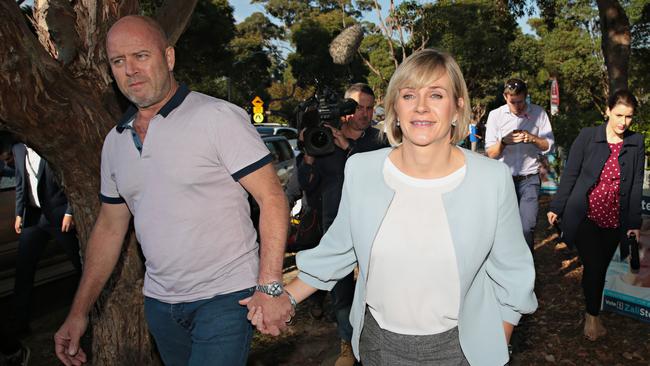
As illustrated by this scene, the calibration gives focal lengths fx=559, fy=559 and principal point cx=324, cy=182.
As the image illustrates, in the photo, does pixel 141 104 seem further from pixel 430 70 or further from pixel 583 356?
pixel 583 356

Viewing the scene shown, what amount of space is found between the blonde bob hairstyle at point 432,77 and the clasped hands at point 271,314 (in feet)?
2.92

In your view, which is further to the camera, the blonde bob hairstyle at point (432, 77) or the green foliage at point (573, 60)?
the green foliage at point (573, 60)

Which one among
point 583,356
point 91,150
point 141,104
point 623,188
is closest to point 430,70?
point 141,104

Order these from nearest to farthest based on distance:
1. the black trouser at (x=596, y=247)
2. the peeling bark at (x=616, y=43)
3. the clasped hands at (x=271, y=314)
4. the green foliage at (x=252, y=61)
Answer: the clasped hands at (x=271, y=314)
the black trouser at (x=596, y=247)
the peeling bark at (x=616, y=43)
the green foliage at (x=252, y=61)

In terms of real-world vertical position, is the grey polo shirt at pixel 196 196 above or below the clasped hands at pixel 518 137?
above

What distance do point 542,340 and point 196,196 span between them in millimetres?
3727

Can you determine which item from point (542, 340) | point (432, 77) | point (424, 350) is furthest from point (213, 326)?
point (542, 340)

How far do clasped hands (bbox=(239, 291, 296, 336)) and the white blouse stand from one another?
0.39 meters

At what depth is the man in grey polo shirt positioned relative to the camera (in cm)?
233

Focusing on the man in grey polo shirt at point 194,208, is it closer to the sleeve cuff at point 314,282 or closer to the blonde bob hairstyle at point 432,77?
the sleeve cuff at point 314,282

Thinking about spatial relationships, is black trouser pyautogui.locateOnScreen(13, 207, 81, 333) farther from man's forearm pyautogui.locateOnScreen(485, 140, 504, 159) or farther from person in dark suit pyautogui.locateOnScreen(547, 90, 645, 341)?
person in dark suit pyautogui.locateOnScreen(547, 90, 645, 341)

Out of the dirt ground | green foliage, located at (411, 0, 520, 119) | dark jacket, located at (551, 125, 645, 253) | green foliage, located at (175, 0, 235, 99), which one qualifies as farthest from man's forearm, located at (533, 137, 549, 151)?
green foliage, located at (411, 0, 520, 119)

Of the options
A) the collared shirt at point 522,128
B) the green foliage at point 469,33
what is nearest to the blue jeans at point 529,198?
the collared shirt at point 522,128

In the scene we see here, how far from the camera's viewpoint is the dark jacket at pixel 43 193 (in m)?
5.29
